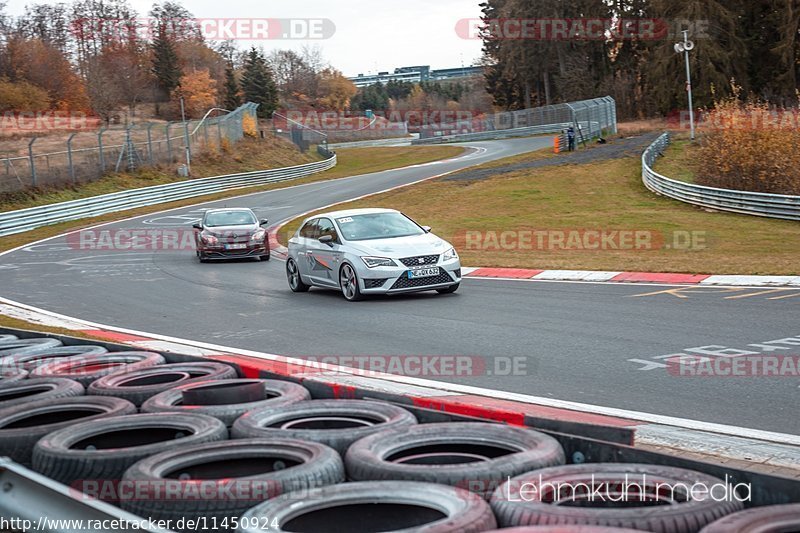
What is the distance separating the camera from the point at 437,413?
5246 mm

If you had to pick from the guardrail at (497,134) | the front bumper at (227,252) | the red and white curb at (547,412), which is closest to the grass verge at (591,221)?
the front bumper at (227,252)

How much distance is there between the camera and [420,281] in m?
15.9

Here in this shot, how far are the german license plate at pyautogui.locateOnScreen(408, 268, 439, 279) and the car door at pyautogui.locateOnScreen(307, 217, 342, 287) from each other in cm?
156

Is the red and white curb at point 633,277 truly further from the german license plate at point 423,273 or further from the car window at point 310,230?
the car window at point 310,230

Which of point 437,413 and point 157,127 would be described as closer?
point 437,413

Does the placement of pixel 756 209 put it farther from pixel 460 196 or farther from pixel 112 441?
pixel 112 441

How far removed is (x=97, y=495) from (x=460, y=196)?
37345 mm

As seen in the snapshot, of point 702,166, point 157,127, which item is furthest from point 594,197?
point 157,127

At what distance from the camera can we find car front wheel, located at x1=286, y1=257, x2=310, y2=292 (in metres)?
18.2

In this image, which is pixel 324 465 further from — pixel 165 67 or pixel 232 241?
pixel 165 67

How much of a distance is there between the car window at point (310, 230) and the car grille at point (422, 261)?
2.69 metres

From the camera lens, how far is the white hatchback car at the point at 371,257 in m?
15.8

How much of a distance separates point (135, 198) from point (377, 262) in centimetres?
3424

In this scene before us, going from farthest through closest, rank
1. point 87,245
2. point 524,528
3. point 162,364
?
1. point 87,245
2. point 162,364
3. point 524,528
